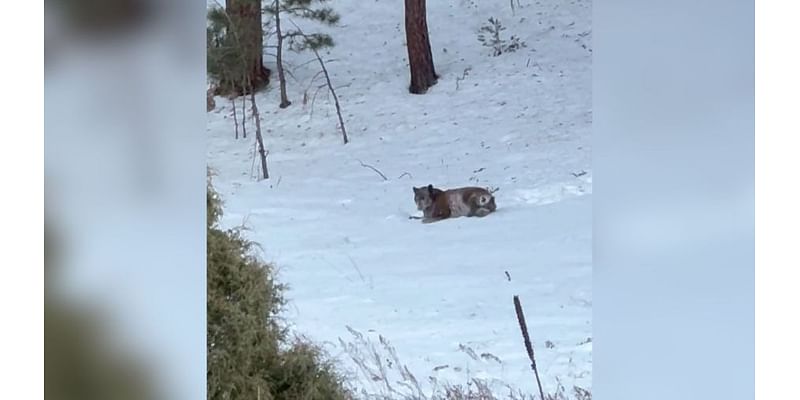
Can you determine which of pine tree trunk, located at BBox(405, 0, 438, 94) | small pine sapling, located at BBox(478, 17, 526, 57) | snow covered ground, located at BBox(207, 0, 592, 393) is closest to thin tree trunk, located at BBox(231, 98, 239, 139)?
snow covered ground, located at BBox(207, 0, 592, 393)

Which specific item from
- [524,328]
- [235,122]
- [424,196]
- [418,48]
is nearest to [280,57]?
[235,122]

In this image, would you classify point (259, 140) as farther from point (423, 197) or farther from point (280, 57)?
point (423, 197)

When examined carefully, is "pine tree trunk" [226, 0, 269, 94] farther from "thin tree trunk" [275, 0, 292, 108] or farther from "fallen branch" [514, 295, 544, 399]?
"fallen branch" [514, 295, 544, 399]

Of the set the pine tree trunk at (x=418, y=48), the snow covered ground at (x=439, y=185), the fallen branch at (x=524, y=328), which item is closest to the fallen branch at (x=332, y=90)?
the snow covered ground at (x=439, y=185)

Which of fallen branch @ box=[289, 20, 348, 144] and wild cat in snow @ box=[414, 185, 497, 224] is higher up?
fallen branch @ box=[289, 20, 348, 144]

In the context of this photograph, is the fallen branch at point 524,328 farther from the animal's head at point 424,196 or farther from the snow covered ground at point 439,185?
the animal's head at point 424,196
